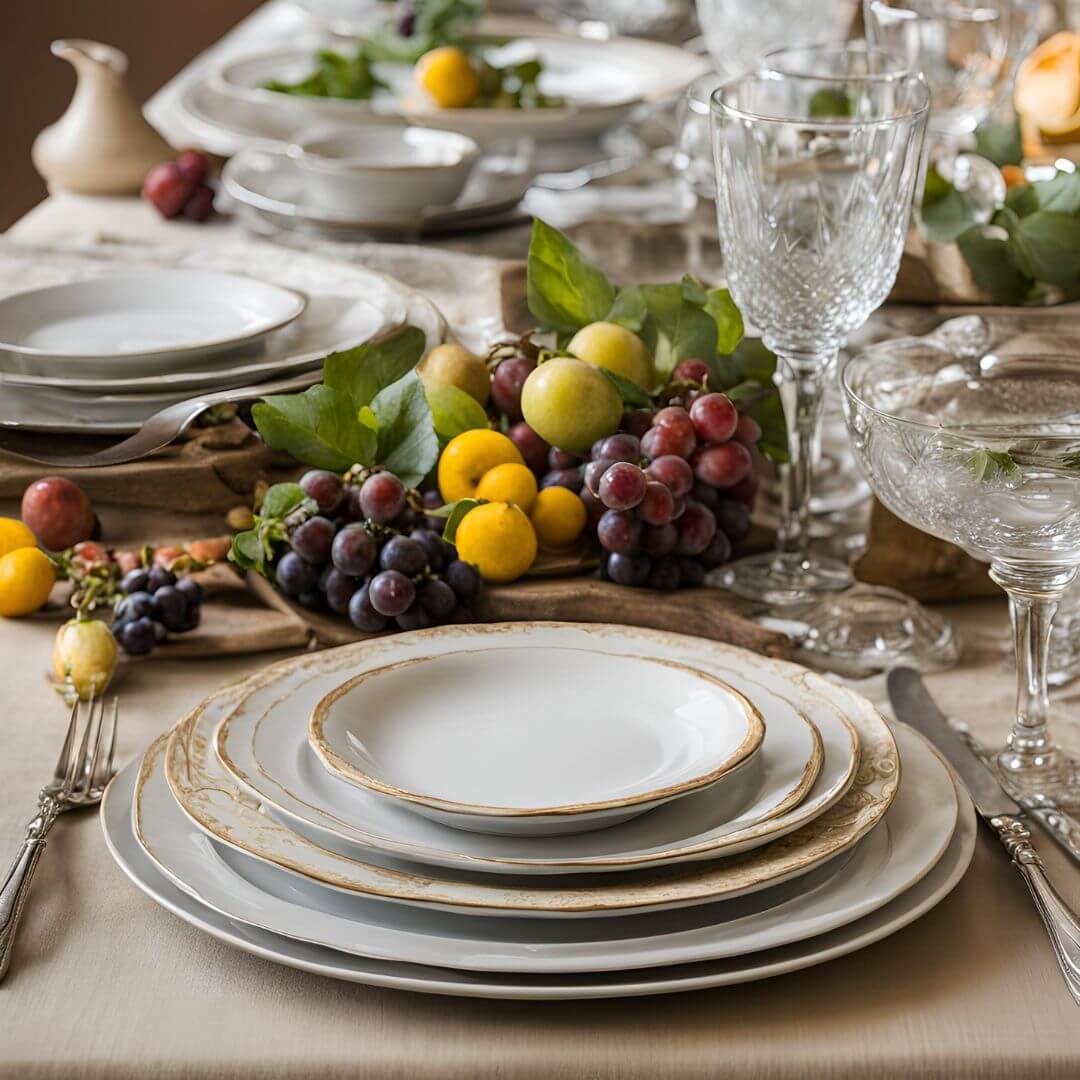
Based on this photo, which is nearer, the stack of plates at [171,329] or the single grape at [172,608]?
the single grape at [172,608]

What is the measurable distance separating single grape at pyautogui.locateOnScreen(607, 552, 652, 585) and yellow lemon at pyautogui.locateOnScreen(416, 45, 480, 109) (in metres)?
0.89

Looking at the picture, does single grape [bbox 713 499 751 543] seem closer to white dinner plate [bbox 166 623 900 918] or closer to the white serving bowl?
white dinner plate [bbox 166 623 900 918]

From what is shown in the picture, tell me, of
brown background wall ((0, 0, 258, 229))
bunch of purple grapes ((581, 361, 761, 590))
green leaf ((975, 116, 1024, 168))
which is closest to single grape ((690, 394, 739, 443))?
bunch of purple grapes ((581, 361, 761, 590))

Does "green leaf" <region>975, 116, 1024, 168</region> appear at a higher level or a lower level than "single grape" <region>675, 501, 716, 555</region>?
higher

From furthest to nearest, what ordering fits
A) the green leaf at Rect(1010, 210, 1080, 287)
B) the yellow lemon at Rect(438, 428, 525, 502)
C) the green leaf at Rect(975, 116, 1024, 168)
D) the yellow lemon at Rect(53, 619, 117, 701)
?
1. the green leaf at Rect(975, 116, 1024, 168)
2. the green leaf at Rect(1010, 210, 1080, 287)
3. the yellow lemon at Rect(438, 428, 525, 502)
4. the yellow lemon at Rect(53, 619, 117, 701)

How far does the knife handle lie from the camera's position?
1.62 feet

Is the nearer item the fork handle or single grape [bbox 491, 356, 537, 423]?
the fork handle

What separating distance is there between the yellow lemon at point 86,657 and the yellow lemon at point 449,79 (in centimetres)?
97

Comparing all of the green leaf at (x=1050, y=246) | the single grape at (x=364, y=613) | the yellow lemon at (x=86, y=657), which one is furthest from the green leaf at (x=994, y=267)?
the yellow lemon at (x=86, y=657)

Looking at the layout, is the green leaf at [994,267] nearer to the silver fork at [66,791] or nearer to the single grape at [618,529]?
the single grape at [618,529]

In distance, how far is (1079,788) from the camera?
2.01 feet

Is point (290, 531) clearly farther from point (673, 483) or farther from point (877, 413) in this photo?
point (877, 413)

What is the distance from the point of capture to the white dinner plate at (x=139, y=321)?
0.86 m

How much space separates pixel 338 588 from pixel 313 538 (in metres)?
0.03
